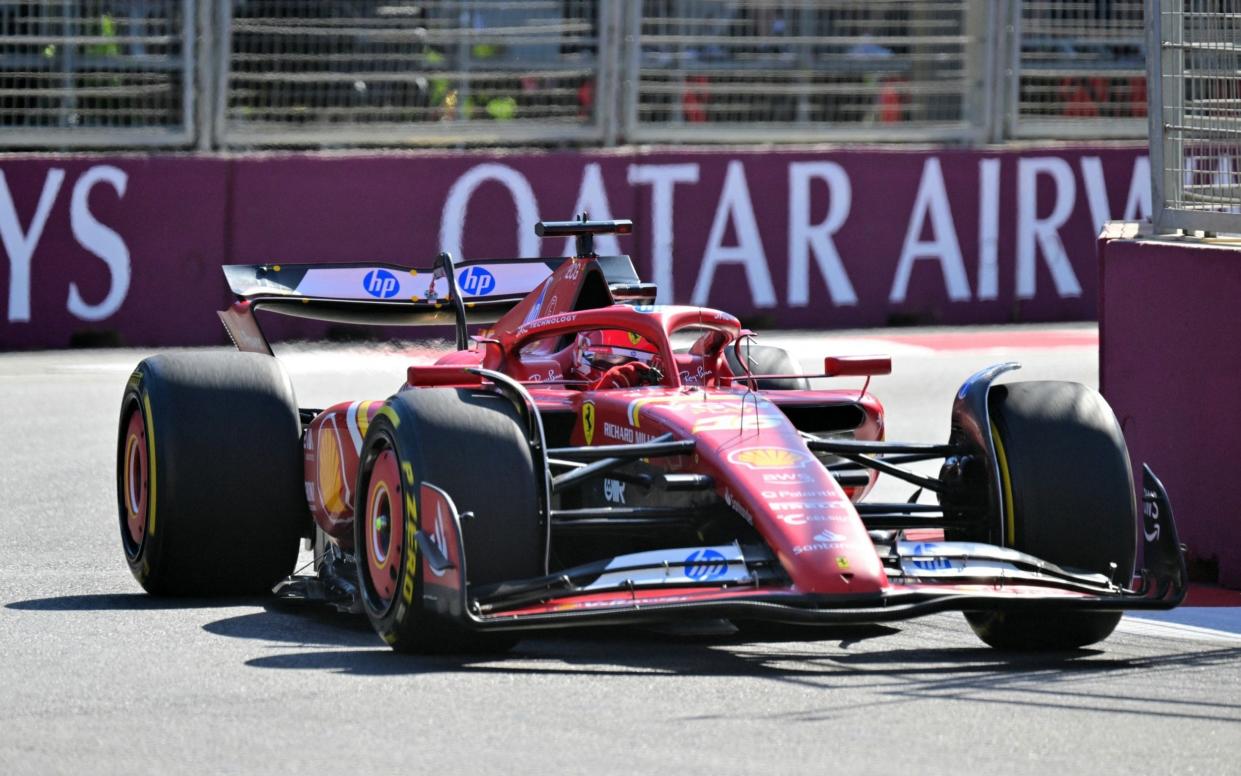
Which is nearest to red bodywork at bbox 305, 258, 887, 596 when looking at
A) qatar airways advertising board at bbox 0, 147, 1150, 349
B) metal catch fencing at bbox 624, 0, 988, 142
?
qatar airways advertising board at bbox 0, 147, 1150, 349

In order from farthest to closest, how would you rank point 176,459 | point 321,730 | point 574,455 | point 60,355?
point 60,355, point 176,459, point 574,455, point 321,730

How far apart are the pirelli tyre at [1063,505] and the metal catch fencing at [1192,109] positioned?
2.10 meters

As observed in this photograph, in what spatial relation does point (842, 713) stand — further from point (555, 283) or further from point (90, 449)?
point (90, 449)

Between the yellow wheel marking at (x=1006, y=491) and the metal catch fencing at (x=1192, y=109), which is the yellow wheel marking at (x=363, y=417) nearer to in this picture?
the yellow wheel marking at (x=1006, y=491)

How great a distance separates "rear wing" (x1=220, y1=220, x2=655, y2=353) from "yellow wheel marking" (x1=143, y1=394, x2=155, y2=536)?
95cm

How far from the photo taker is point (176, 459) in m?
7.09

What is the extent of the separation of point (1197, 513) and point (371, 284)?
10.3 feet

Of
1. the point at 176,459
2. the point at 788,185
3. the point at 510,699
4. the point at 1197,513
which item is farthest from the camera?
the point at 788,185

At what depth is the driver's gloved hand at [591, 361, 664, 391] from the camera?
23.4 ft

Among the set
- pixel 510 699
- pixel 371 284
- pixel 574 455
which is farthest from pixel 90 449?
pixel 510 699

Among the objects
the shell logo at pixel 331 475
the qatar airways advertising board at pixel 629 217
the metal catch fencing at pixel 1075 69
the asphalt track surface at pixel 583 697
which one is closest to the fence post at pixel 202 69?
the qatar airways advertising board at pixel 629 217

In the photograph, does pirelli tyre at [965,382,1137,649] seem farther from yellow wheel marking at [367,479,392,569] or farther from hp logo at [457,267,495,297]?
hp logo at [457,267,495,297]

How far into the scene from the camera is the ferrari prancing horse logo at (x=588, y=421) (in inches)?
266

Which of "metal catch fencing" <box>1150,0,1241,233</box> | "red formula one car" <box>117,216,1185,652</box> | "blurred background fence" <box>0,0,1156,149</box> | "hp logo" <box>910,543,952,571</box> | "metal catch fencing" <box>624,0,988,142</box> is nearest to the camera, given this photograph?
"red formula one car" <box>117,216,1185,652</box>
